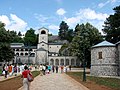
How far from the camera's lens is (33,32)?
137375 millimetres

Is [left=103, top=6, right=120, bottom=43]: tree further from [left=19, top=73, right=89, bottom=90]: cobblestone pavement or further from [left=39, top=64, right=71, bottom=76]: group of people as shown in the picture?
[left=19, top=73, right=89, bottom=90]: cobblestone pavement

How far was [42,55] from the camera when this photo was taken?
107 meters

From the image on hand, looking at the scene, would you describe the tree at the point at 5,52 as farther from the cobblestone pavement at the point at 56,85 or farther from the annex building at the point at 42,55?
the annex building at the point at 42,55

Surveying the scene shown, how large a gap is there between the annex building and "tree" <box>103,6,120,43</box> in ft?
141

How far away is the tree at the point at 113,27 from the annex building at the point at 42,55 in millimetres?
42843

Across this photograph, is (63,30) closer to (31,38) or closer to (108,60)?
(31,38)

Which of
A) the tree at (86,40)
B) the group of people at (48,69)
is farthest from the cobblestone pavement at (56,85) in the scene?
the tree at (86,40)

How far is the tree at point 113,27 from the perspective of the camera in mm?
54500

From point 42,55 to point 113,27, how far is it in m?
55.3

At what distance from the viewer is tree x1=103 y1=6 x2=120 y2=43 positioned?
54.5 metres

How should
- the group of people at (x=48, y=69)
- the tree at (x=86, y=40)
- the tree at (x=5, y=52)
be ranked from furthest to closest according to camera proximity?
1. the tree at (x=86, y=40)
2. the tree at (x=5, y=52)
3. the group of people at (x=48, y=69)

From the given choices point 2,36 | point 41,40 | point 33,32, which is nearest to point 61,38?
point 33,32

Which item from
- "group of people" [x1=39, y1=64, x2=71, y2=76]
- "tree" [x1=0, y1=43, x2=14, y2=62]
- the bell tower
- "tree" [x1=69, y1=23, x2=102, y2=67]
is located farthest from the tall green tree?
the bell tower

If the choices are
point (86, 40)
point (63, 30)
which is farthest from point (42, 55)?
point (86, 40)
